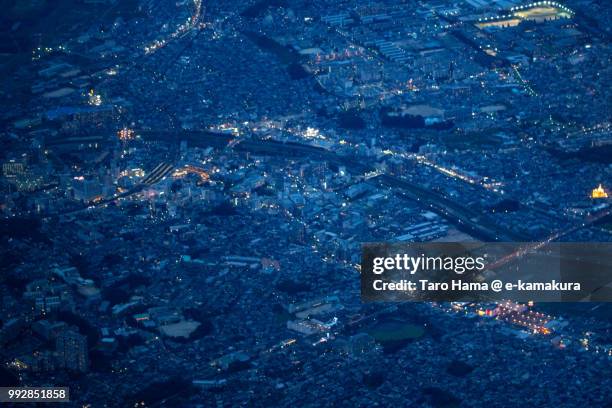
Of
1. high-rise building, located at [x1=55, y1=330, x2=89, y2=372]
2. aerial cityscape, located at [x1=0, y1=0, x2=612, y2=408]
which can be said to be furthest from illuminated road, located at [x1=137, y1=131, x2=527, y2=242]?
high-rise building, located at [x1=55, y1=330, x2=89, y2=372]

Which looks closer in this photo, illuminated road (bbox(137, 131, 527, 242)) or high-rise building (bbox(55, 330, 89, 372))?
high-rise building (bbox(55, 330, 89, 372))

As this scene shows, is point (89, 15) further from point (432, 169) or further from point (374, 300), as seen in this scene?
point (374, 300)

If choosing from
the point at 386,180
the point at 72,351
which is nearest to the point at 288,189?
the point at 386,180

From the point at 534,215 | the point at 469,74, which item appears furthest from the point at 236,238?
the point at 469,74

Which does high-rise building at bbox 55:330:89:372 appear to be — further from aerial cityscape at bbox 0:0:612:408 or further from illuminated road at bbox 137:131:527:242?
illuminated road at bbox 137:131:527:242

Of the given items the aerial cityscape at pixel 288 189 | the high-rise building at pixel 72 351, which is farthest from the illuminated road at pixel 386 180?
the high-rise building at pixel 72 351

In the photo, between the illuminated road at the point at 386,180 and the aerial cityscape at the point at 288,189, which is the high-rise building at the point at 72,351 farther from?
the illuminated road at the point at 386,180

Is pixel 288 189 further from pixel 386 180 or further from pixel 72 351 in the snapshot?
pixel 72 351
